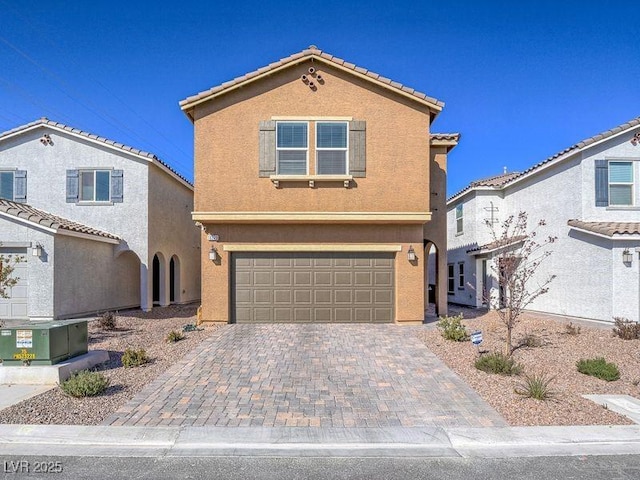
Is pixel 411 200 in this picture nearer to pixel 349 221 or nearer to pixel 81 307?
pixel 349 221

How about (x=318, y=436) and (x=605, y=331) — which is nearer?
(x=318, y=436)

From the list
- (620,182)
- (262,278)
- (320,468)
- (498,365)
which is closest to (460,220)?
(620,182)

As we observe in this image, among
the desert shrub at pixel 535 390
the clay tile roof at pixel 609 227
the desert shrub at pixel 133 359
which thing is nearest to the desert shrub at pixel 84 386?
the desert shrub at pixel 133 359

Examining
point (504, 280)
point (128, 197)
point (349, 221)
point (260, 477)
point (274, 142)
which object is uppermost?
point (274, 142)

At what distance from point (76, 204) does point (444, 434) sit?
15.8 meters

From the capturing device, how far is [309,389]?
6855 mm

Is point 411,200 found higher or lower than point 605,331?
higher

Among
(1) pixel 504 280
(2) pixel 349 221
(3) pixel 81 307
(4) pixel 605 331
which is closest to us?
(1) pixel 504 280

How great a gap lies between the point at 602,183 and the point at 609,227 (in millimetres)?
1728

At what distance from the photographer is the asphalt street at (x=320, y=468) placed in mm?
4312

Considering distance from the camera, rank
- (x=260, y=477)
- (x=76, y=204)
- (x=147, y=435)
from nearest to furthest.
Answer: (x=260, y=477) → (x=147, y=435) → (x=76, y=204)

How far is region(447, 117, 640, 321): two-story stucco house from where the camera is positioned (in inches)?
460

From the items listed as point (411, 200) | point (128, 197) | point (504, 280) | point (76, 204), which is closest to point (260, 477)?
point (504, 280)

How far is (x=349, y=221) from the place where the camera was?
12.3 m
